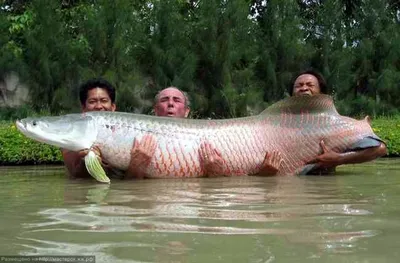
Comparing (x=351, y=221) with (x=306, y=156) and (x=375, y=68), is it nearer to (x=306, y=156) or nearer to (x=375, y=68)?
(x=306, y=156)

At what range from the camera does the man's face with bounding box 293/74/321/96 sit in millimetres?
5625

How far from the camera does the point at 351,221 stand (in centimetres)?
233

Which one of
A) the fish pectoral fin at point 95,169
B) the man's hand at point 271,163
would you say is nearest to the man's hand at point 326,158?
the man's hand at point 271,163

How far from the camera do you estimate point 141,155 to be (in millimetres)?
4641

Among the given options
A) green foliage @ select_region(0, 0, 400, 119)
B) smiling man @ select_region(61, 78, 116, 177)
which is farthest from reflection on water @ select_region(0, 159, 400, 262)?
green foliage @ select_region(0, 0, 400, 119)

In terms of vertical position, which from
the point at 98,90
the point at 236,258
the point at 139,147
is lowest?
the point at 236,258

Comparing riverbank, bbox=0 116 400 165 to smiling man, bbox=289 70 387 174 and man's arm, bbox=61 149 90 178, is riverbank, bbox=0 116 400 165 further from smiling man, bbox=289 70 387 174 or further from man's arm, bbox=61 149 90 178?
smiling man, bbox=289 70 387 174

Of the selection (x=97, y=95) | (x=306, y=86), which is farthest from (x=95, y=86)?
(x=306, y=86)

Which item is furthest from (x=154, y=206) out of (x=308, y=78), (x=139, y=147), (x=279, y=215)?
(x=308, y=78)

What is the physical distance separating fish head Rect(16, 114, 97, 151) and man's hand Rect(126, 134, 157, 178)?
34 cm

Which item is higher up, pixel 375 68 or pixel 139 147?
pixel 375 68

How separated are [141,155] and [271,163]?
43.2 inches

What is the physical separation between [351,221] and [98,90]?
3493 millimetres

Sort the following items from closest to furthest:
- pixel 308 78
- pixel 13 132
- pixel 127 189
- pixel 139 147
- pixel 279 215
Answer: pixel 279 215 < pixel 127 189 < pixel 139 147 < pixel 308 78 < pixel 13 132
